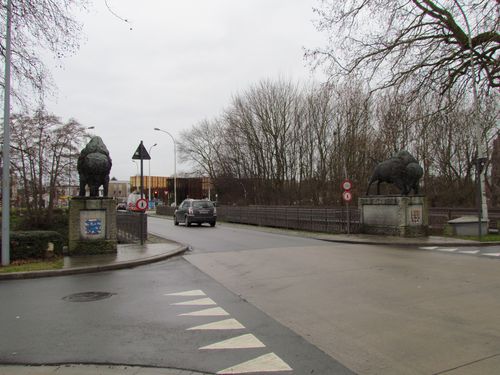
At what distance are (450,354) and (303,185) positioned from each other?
3877 centimetres

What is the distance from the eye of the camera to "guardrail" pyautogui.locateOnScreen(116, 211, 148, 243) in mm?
16922

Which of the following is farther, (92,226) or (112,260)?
(92,226)

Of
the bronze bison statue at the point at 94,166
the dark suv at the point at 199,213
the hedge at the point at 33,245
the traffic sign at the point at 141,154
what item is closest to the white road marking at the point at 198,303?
the hedge at the point at 33,245

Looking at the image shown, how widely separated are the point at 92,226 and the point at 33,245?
184 cm

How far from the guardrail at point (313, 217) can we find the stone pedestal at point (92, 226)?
11708 mm

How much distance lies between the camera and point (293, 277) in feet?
30.9

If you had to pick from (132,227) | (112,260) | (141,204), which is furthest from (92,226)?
(132,227)

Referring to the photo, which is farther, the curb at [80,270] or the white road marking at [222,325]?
the curb at [80,270]

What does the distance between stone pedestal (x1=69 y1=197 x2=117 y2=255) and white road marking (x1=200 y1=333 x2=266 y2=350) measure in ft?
32.0

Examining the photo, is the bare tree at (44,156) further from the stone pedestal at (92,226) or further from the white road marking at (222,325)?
the white road marking at (222,325)

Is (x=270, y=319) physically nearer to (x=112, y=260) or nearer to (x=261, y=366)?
(x=261, y=366)

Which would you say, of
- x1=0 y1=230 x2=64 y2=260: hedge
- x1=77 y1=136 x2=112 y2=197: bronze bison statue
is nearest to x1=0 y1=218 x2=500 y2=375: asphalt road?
x1=0 y1=230 x2=64 y2=260: hedge

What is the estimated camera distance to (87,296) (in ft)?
25.5

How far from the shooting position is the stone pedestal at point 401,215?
18703 millimetres
